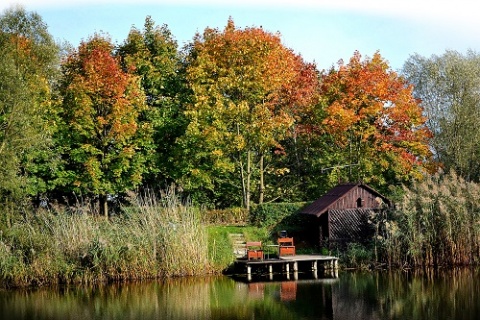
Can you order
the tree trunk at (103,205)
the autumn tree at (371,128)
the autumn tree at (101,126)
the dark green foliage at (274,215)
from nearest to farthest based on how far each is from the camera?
1. the dark green foliage at (274,215)
2. the autumn tree at (101,126)
3. the tree trunk at (103,205)
4. the autumn tree at (371,128)

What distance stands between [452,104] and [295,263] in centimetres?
2069

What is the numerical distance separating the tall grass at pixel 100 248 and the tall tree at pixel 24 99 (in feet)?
15.2

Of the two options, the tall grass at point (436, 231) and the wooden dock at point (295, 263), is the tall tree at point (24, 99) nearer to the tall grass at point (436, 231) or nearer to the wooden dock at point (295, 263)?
the wooden dock at point (295, 263)

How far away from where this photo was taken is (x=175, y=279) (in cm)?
3177

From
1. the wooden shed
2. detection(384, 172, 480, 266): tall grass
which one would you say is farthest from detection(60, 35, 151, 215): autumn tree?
detection(384, 172, 480, 266): tall grass

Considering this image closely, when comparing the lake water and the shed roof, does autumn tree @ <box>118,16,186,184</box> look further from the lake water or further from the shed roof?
the lake water

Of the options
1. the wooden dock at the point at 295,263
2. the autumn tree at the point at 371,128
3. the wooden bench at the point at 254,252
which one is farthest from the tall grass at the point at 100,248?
the autumn tree at the point at 371,128

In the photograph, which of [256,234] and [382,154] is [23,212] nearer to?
[256,234]

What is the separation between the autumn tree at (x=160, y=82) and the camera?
41.8 metres

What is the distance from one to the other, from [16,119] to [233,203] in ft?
Answer: 47.3

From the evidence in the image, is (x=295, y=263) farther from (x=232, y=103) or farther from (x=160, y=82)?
(x=160, y=82)

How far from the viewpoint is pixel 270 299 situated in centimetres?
2675

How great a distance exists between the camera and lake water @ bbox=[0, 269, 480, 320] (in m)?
23.9

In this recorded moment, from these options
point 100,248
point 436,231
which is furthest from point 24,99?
point 436,231
